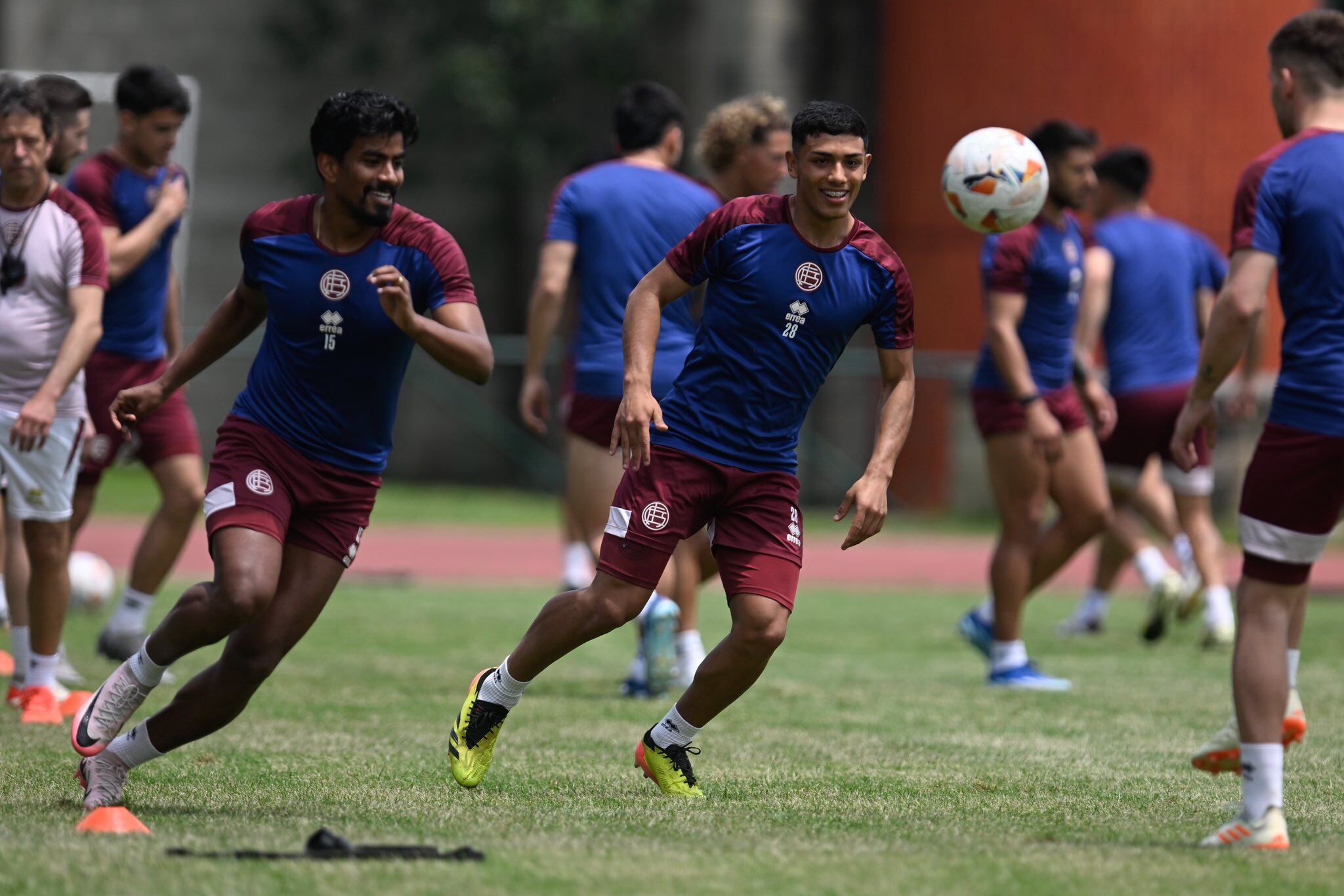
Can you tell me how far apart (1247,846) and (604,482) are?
13.4 ft

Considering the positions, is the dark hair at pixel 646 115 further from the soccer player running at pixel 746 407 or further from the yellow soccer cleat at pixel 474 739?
the yellow soccer cleat at pixel 474 739

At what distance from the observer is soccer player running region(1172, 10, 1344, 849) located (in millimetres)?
4781

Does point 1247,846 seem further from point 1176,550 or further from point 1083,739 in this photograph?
point 1176,550

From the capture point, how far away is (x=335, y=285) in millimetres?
5430

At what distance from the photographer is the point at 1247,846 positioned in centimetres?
476

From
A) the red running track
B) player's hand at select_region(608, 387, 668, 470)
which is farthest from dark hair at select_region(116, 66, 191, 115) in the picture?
the red running track

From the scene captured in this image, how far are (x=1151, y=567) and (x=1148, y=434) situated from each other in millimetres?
906

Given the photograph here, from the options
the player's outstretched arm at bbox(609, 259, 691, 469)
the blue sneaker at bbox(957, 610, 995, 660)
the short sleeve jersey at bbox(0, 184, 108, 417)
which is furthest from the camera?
the blue sneaker at bbox(957, 610, 995, 660)

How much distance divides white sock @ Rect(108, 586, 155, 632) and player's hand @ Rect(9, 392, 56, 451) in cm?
230

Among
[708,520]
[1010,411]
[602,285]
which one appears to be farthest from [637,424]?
[1010,411]

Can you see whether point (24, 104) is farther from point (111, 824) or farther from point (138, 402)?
point (111, 824)

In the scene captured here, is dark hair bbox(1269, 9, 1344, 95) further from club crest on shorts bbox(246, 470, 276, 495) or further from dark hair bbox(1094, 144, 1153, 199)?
dark hair bbox(1094, 144, 1153, 199)

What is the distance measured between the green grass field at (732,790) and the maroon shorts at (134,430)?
1168 millimetres

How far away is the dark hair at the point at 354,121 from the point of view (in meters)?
5.35
